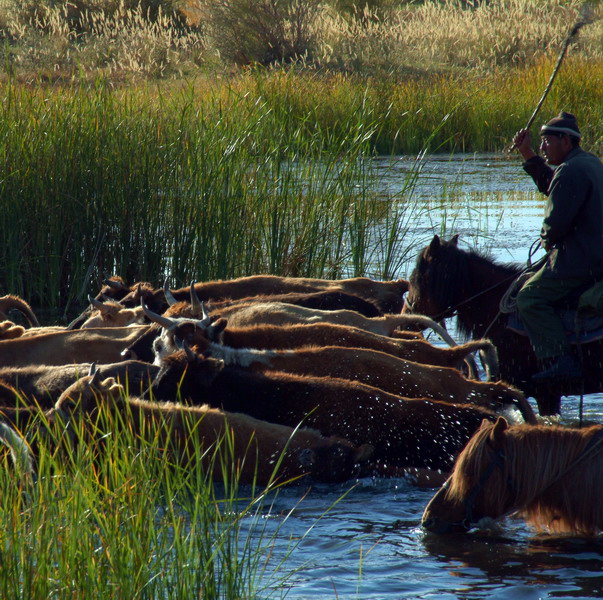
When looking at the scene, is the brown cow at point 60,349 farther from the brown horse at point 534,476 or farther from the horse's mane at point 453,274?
the brown horse at point 534,476

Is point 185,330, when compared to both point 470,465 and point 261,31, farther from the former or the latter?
point 261,31

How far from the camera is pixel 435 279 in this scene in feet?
30.4

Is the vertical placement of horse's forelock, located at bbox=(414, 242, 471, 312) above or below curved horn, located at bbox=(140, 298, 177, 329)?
above

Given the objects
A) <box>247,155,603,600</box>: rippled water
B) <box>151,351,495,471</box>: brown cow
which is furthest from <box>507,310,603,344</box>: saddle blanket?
<box>247,155,603,600</box>: rippled water

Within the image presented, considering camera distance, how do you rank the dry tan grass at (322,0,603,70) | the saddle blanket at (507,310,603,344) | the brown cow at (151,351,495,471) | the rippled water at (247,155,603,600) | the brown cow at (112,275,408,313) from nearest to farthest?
the rippled water at (247,155,603,600) → the brown cow at (151,351,495,471) → the saddle blanket at (507,310,603,344) → the brown cow at (112,275,408,313) → the dry tan grass at (322,0,603,70)

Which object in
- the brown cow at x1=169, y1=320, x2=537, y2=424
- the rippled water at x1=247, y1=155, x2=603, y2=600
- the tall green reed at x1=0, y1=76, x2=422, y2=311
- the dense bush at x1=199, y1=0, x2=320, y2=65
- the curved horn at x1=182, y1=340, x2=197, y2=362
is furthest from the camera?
the dense bush at x1=199, y1=0, x2=320, y2=65

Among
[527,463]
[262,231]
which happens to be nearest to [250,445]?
[527,463]

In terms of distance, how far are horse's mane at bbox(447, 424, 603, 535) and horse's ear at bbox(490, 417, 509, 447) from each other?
2cm

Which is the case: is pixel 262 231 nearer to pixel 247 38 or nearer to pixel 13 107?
pixel 13 107

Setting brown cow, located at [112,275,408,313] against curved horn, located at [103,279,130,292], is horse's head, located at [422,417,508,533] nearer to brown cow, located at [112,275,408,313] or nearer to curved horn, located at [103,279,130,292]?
brown cow, located at [112,275,408,313]

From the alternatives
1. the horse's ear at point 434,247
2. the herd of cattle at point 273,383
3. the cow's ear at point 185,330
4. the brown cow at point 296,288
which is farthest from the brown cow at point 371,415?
the brown cow at point 296,288

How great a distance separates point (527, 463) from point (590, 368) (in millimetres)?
2927

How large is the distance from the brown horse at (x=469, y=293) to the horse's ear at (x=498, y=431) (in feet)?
10.8

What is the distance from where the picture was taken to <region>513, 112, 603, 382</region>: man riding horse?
26.8 feet
